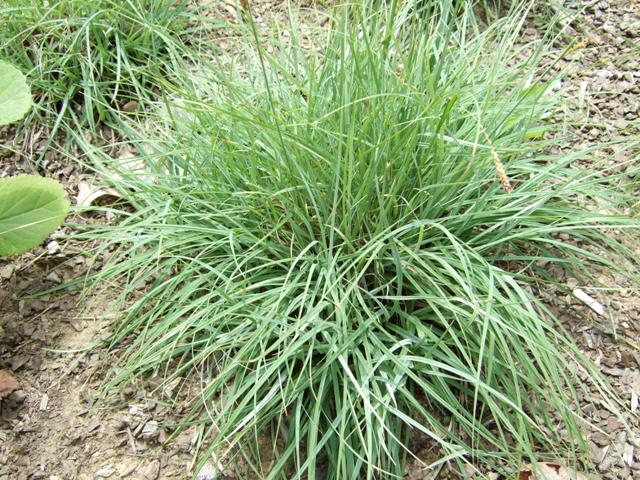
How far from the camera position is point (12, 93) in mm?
2611

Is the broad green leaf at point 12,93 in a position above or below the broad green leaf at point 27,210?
above

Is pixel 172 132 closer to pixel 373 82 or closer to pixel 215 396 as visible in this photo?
pixel 373 82

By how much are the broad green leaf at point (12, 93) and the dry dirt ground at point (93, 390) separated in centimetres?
62

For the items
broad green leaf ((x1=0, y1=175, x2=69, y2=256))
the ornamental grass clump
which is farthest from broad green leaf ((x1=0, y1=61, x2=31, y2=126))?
the ornamental grass clump

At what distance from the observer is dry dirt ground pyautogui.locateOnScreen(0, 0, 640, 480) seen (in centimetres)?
231

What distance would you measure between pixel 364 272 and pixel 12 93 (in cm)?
153

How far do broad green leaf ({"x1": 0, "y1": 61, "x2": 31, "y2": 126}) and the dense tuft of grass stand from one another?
1.81 ft

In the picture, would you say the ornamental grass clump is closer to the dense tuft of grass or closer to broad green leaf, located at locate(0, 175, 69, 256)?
broad green leaf, located at locate(0, 175, 69, 256)

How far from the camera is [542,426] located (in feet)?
7.48

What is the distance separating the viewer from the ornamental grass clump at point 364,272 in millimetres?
2121

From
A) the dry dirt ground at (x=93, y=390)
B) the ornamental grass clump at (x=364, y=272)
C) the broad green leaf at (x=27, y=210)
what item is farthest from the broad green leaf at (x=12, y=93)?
the dry dirt ground at (x=93, y=390)

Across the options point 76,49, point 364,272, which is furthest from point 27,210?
point 364,272

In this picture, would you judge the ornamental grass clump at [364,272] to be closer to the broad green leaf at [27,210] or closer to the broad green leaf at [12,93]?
the broad green leaf at [27,210]

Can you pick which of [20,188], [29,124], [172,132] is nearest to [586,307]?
[172,132]
